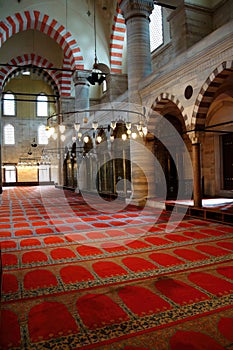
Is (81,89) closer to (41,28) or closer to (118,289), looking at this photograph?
(41,28)

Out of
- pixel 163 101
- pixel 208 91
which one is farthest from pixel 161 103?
pixel 208 91

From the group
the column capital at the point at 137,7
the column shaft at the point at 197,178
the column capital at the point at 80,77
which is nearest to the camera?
the column shaft at the point at 197,178

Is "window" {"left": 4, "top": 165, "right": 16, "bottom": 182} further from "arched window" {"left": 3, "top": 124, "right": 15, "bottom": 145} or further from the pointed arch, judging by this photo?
the pointed arch

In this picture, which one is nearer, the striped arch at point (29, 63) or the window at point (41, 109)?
the striped arch at point (29, 63)

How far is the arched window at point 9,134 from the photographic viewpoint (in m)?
27.5

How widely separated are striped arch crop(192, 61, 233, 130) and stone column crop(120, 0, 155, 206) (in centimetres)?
259

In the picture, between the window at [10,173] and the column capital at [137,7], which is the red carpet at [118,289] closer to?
the column capital at [137,7]

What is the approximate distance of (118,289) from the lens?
3051 mm

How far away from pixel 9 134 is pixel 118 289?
2718 centimetres

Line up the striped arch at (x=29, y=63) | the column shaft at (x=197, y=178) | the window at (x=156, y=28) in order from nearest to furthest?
1. the column shaft at (x=197, y=178)
2. the window at (x=156, y=28)
3. the striped arch at (x=29, y=63)

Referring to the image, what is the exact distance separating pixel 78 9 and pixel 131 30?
6964 mm

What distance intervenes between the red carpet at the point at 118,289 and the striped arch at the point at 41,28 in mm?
11813

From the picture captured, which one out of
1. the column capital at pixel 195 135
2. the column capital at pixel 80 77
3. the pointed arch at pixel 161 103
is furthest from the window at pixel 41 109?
the column capital at pixel 195 135

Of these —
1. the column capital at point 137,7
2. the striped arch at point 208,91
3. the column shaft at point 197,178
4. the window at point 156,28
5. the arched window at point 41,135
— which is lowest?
the column shaft at point 197,178
